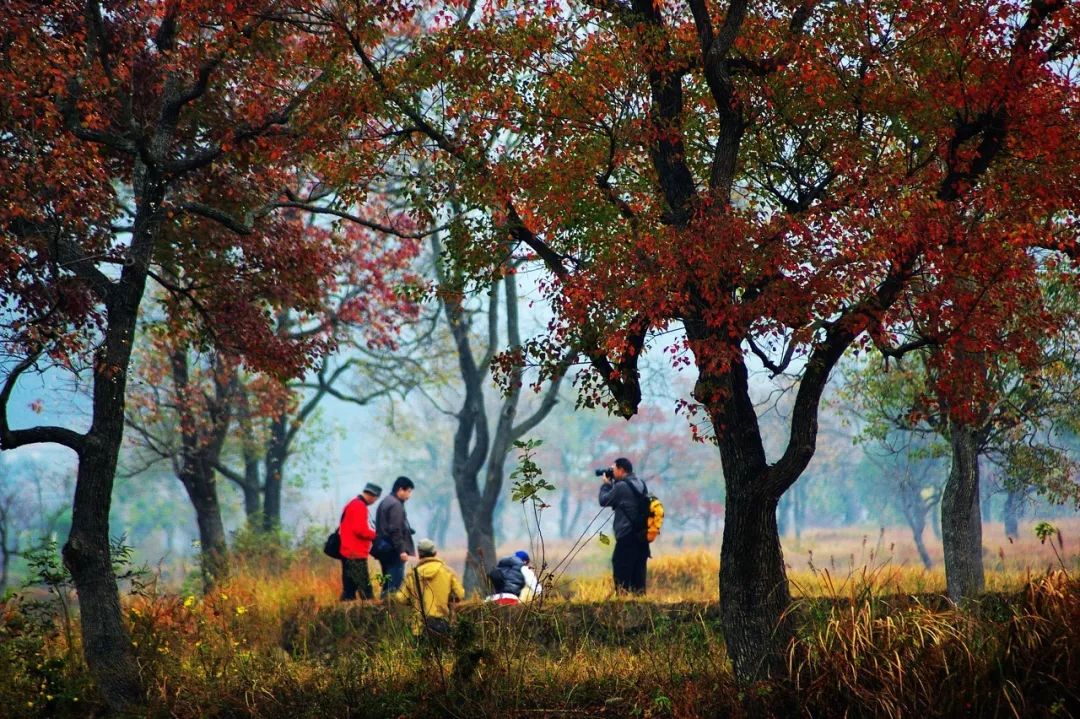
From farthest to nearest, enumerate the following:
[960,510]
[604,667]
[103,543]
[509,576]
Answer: [960,510]
[509,576]
[103,543]
[604,667]

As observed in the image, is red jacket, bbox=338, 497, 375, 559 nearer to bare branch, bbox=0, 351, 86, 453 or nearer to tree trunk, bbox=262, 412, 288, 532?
bare branch, bbox=0, 351, 86, 453

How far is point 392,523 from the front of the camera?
15383 mm

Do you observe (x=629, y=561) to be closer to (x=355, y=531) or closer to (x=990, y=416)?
(x=355, y=531)

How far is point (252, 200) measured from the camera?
12836 mm

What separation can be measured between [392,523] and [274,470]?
39.2ft

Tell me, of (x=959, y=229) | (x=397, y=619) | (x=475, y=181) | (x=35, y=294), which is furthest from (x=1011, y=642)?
(x=35, y=294)

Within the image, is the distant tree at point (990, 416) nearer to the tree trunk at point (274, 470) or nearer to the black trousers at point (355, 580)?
the black trousers at point (355, 580)

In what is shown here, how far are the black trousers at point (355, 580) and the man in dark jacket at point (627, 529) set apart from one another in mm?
3414

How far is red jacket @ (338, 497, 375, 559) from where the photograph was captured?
14859 mm

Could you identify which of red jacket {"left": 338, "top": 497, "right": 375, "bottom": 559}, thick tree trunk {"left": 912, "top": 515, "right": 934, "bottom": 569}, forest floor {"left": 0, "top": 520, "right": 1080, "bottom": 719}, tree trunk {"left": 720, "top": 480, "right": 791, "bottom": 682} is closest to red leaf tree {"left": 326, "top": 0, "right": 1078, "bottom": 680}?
tree trunk {"left": 720, "top": 480, "right": 791, "bottom": 682}

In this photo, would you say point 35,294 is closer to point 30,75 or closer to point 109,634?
point 30,75

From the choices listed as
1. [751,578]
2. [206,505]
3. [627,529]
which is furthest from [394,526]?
[206,505]

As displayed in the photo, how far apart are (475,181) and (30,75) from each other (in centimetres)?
434

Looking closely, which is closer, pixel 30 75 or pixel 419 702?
pixel 419 702
